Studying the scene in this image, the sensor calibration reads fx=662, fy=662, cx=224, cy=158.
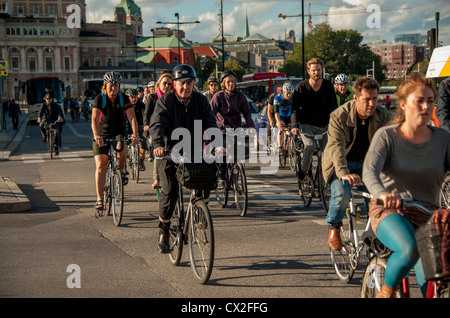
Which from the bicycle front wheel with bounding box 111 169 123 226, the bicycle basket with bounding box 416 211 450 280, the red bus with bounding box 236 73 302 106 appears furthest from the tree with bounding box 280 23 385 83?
the bicycle basket with bounding box 416 211 450 280

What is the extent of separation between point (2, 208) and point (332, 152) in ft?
20.3

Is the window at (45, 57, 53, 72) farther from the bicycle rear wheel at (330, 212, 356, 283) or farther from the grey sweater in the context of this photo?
the grey sweater

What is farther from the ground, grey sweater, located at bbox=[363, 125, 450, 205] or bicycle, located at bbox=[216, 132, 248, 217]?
grey sweater, located at bbox=[363, 125, 450, 205]

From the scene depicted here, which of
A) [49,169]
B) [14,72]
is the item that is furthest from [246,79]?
[14,72]

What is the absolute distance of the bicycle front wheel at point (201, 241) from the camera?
17.9 ft

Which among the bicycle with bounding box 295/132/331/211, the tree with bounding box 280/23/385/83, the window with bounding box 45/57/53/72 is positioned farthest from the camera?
the window with bounding box 45/57/53/72

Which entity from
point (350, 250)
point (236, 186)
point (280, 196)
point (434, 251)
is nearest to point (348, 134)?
point (350, 250)

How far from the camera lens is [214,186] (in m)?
5.84

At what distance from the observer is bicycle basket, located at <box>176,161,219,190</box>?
5754 mm

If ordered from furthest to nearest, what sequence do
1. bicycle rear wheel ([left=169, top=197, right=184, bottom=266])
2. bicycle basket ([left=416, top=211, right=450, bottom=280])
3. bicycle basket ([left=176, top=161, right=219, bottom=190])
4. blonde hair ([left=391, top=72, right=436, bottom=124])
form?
bicycle rear wheel ([left=169, top=197, right=184, bottom=266]) < bicycle basket ([left=176, top=161, right=219, bottom=190]) < blonde hair ([left=391, top=72, right=436, bottom=124]) < bicycle basket ([left=416, top=211, right=450, bottom=280])

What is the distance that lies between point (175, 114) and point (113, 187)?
9.55 ft

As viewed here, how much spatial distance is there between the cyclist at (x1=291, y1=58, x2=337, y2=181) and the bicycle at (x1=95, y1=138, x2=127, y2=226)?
99.4 inches

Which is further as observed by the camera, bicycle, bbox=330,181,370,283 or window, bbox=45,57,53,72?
window, bbox=45,57,53,72
